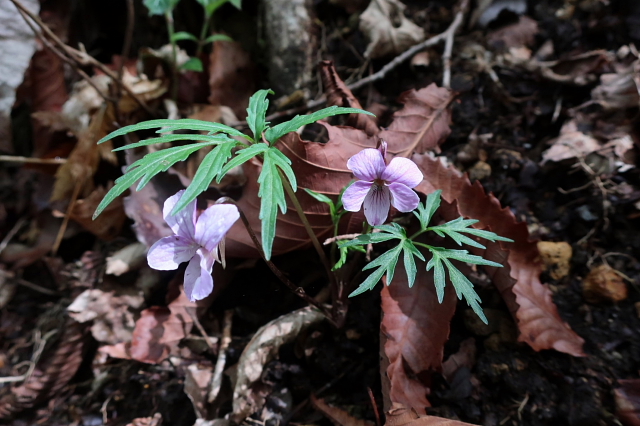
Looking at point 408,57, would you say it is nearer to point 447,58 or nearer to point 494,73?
point 447,58

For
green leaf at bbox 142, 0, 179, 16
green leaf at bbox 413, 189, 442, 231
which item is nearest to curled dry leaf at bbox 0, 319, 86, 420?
green leaf at bbox 142, 0, 179, 16

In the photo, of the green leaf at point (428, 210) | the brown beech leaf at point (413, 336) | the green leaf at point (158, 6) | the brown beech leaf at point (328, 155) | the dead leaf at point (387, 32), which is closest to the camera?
the green leaf at point (428, 210)

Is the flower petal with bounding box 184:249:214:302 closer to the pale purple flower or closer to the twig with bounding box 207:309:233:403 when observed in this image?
the pale purple flower

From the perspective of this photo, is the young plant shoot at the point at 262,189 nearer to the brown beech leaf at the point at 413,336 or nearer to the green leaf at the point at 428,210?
the green leaf at the point at 428,210

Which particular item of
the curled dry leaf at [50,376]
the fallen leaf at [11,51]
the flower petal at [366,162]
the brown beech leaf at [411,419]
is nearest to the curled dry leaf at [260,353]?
the brown beech leaf at [411,419]

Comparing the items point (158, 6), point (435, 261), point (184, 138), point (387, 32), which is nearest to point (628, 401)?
point (435, 261)

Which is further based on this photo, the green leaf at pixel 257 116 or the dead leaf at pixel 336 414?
the dead leaf at pixel 336 414

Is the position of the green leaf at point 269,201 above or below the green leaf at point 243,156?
below
